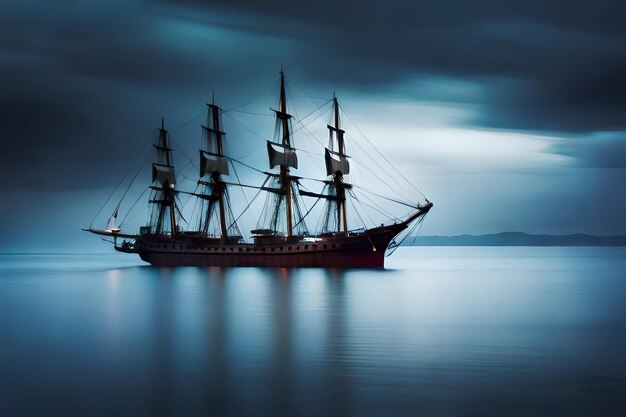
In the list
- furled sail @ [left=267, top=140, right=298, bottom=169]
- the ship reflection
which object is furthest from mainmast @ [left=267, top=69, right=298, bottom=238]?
the ship reflection

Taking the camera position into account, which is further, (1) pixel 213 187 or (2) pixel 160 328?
(1) pixel 213 187

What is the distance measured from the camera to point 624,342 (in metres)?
30.1

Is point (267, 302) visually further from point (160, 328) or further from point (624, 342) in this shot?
point (624, 342)

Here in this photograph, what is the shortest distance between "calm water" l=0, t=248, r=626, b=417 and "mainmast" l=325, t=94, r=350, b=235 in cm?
4555

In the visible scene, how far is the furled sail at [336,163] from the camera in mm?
98812

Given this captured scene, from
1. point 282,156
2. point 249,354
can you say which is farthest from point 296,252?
point 249,354

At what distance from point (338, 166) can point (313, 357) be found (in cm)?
7489

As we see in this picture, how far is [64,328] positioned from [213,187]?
7065 cm

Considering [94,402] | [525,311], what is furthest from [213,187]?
[94,402]

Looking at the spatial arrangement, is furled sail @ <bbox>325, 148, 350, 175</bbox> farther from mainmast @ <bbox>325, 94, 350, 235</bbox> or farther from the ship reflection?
the ship reflection

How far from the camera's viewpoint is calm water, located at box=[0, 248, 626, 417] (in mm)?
18656

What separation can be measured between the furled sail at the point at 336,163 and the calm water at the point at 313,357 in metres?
48.5

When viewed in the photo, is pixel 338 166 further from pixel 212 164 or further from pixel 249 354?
pixel 249 354

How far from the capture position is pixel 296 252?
93.1 m
